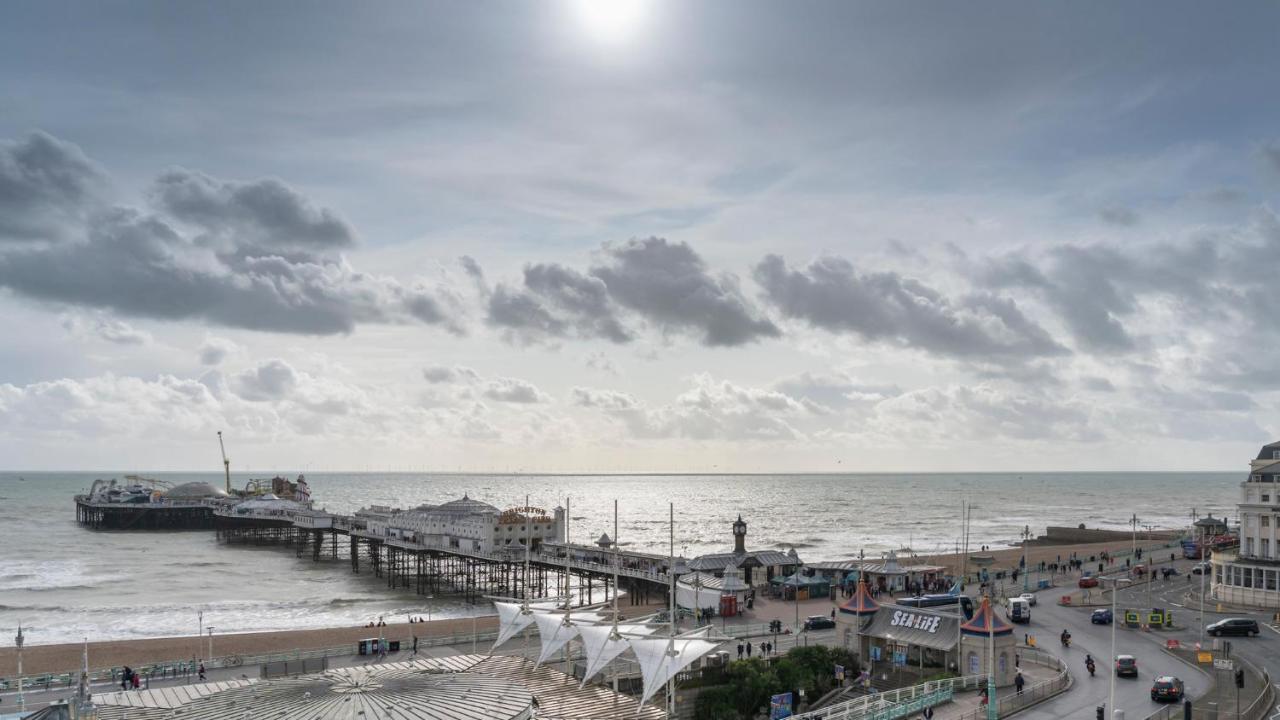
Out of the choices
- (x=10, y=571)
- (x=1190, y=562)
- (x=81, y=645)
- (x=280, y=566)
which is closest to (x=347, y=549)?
(x=280, y=566)

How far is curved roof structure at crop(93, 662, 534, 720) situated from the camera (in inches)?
714

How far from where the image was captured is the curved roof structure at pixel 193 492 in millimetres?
155125

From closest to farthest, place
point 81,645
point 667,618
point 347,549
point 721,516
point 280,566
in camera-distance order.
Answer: point 667,618 < point 81,645 < point 280,566 < point 347,549 < point 721,516

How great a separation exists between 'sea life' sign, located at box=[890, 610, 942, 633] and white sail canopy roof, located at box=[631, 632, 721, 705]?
10566mm

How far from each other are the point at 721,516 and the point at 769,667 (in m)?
149

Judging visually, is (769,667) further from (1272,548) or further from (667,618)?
(1272,548)

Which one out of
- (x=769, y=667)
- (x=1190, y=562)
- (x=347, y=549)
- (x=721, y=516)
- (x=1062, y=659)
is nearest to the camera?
(x=769, y=667)

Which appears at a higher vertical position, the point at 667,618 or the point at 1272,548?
the point at 1272,548

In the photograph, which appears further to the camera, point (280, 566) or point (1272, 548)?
point (280, 566)

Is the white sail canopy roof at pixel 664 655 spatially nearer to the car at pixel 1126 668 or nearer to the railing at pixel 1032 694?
the railing at pixel 1032 694

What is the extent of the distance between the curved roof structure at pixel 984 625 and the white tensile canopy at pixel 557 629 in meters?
13.1

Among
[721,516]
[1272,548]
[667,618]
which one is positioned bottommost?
[721,516]

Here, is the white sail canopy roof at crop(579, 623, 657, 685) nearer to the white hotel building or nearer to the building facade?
the white hotel building

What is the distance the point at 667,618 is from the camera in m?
49.0
